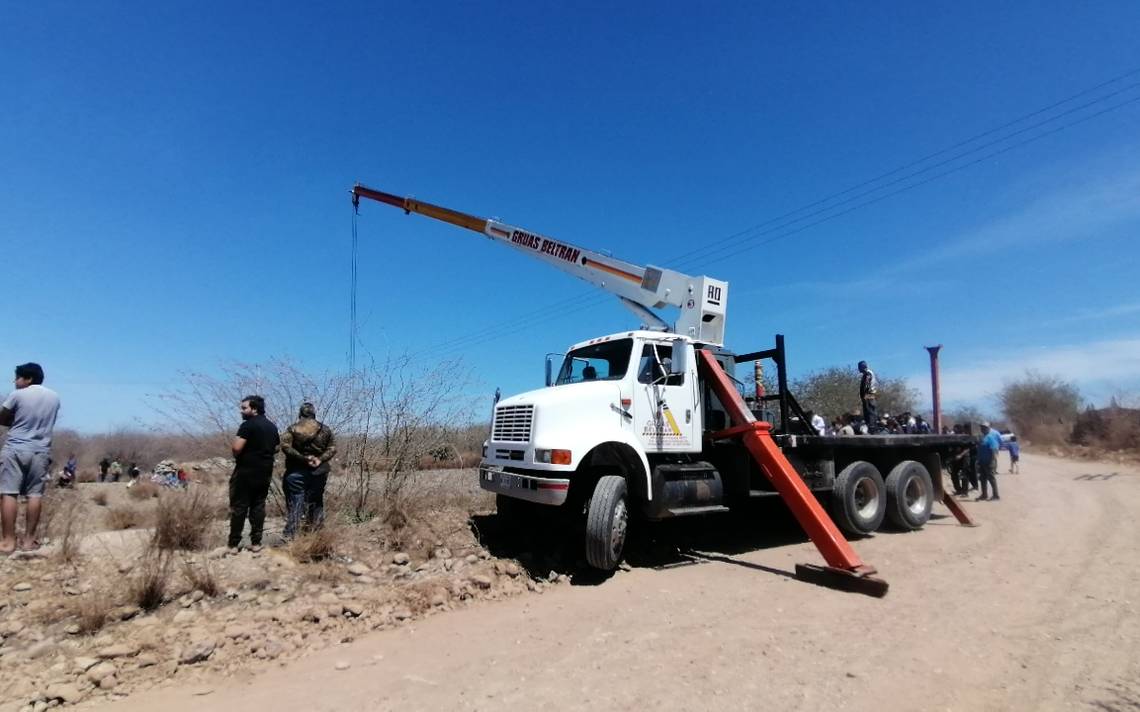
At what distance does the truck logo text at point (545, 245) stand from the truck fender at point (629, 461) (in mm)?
5035

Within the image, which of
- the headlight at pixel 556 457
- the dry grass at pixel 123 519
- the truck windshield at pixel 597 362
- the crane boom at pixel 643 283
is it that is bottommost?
the dry grass at pixel 123 519

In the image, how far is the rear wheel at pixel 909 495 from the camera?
8992mm

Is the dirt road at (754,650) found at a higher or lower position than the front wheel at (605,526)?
lower

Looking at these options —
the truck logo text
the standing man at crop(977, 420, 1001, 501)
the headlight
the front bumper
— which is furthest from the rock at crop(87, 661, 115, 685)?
the standing man at crop(977, 420, 1001, 501)

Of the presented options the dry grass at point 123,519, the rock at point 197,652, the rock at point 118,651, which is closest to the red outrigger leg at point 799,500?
the rock at point 197,652

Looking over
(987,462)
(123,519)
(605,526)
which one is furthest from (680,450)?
(987,462)

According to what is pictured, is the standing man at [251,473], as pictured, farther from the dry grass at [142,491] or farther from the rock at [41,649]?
the dry grass at [142,491]

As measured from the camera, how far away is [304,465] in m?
6.45

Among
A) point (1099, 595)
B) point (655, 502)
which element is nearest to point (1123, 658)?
point (1099, 595)

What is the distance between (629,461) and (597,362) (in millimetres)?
1535

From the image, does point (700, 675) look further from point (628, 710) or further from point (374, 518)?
point (374, 518)

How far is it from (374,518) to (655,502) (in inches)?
148

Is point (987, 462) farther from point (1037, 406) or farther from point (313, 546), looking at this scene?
point (1037, 406)

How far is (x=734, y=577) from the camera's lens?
6344 mm
